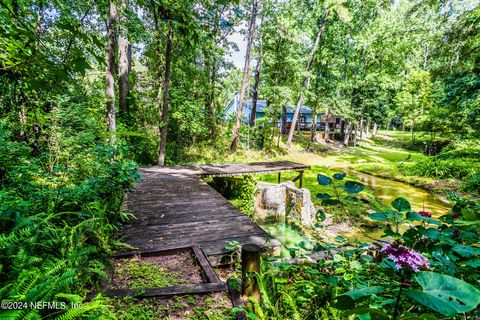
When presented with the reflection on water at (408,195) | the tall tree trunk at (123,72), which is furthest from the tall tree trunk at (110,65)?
the reflection on water at (408,195)

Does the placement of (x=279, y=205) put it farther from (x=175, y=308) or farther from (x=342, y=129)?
(x=342, y=129)

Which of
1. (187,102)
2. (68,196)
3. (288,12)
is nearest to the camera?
(68,196)

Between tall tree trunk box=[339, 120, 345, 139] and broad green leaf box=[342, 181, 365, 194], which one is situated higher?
tall tree trunk box=[339, 120, 345, 139]

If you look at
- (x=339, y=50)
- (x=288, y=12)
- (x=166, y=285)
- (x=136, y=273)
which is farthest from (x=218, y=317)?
(x=339, y=50)

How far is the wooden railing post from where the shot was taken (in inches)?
85.3

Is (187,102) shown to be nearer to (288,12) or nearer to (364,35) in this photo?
(288,12)

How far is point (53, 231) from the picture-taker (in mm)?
2268

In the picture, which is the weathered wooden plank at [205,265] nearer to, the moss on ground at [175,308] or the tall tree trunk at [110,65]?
the moss on ground at [175,308]

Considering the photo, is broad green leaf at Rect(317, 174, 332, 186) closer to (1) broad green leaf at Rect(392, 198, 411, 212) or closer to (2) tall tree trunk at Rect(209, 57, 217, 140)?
(1) broad green leaf at Rect(392, 198, 411, 212)

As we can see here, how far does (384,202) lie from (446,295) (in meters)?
10.8

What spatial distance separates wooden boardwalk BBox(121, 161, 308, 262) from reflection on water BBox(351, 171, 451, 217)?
7.85 metres

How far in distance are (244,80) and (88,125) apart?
10.7 m

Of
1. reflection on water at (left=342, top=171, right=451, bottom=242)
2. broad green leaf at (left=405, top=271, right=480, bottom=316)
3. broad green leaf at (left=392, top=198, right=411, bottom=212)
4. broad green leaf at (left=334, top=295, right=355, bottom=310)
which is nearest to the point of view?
broad green leaf at (left=405, top=271, right=480, bottom=316)

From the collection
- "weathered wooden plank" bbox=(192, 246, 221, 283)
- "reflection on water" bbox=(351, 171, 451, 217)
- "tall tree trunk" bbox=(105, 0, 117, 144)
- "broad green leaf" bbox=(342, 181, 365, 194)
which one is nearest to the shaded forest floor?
"weathered wooden plank" bbox=(192, 246, 221, 283)
